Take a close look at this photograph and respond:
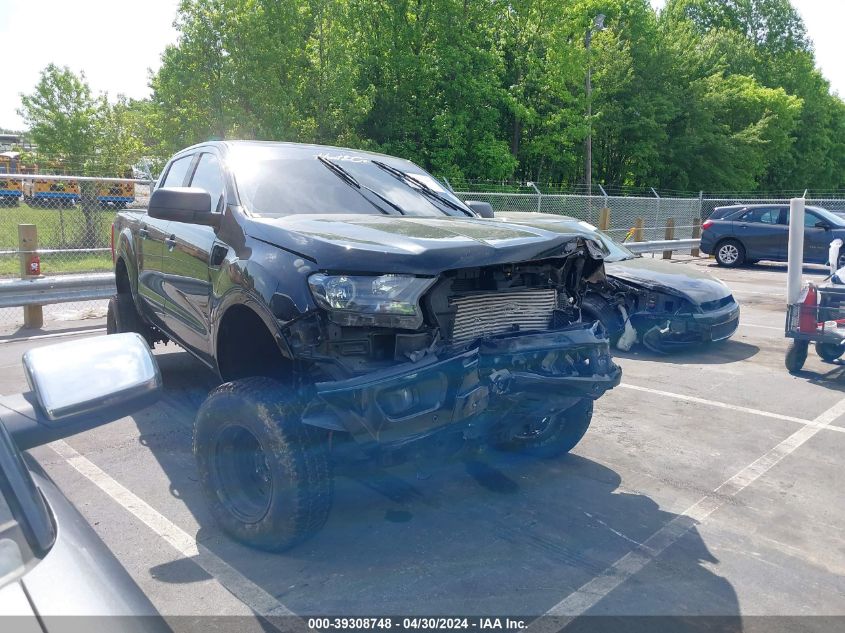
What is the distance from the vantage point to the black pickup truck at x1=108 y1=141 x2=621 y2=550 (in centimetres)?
311

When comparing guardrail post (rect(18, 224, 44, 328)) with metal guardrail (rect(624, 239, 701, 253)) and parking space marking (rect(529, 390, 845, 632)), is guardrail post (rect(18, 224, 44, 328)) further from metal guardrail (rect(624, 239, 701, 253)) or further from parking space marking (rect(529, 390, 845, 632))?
metal guardrail (rect(624, 239, 701, 253))

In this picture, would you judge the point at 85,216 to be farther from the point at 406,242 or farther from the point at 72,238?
the point at 406,242

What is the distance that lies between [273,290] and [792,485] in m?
3.30

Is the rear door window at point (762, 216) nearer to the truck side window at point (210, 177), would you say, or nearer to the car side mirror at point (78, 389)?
the truck side window at point (210, 177)

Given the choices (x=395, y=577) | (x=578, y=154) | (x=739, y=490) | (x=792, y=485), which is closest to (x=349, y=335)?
(x=395, y=577)

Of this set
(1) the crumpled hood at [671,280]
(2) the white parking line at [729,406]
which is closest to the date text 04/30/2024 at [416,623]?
(2) the white parking line at [729,406]

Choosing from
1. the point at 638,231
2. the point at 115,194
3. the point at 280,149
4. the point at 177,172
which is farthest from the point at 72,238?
the point at 638,231

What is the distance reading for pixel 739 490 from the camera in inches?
173

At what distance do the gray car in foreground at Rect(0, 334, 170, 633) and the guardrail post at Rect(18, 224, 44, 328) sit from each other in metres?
8.06

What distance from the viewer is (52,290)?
28.8 ft

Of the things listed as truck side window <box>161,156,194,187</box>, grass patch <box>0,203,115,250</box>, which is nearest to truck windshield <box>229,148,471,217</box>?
truck side window <box>161,156,194,187</box>

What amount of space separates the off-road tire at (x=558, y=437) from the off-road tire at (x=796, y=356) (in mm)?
3760

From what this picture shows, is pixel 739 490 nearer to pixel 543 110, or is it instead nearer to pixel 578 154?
pixel 543 110

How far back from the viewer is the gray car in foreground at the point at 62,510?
1210 mm
